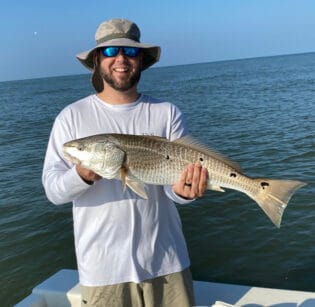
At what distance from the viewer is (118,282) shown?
11.2 feet

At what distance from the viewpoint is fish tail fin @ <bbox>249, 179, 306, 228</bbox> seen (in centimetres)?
344

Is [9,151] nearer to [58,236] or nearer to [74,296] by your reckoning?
[58,236]

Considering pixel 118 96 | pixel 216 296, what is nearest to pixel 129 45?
pixel 118 96

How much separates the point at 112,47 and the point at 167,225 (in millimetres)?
1484

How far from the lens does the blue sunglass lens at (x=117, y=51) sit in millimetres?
3504

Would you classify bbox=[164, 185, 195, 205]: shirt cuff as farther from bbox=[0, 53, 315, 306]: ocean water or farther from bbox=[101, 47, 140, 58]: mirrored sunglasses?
bbox=[101, 47, 140, 58]: mirrored sunglasses

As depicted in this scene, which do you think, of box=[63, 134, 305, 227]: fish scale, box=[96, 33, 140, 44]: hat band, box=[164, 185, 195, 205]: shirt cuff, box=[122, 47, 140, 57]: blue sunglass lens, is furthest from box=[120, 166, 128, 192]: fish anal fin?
box=[96, 33, 140, 44]: hat band

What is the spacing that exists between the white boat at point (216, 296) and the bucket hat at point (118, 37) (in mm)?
2528

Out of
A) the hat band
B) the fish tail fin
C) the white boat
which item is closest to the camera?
the fish tail fin

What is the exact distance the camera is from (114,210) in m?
3.41

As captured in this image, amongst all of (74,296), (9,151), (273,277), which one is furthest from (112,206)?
(9,151)

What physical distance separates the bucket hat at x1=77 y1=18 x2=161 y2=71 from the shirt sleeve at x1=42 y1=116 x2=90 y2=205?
68 cm

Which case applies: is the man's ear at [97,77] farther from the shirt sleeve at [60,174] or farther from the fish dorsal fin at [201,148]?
the fish dorsal fin at [201,148]

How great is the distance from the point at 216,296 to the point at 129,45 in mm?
2802
